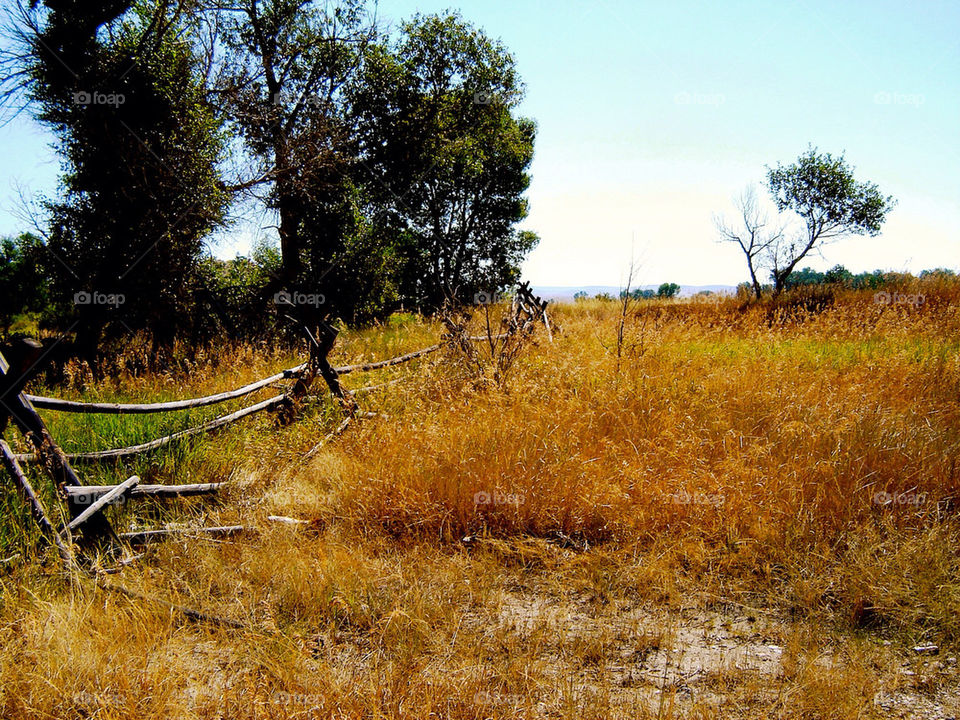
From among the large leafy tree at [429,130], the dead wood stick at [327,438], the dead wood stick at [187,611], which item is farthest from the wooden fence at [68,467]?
the large leafy tree at [429,130]

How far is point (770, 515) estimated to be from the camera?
410 centimetres

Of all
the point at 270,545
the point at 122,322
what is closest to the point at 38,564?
the point at 270,545

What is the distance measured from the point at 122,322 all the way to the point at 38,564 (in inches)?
367

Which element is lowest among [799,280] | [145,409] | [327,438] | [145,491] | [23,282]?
[145,491]

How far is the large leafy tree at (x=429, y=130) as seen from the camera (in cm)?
1930

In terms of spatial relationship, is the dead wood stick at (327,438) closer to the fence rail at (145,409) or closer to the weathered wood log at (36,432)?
the fence rail at (145,409)

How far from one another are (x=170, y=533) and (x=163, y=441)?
114 cm

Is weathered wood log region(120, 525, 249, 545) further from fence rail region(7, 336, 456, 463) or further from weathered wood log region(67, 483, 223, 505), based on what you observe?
fence rail region(7, 336, 456, 463)

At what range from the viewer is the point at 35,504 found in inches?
126

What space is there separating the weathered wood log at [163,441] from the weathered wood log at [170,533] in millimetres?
514

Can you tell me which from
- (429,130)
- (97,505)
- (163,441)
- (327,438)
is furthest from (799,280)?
(97,505)

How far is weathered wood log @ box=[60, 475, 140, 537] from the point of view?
3.33 m

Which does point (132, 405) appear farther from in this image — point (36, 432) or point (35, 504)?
point (35, 504)

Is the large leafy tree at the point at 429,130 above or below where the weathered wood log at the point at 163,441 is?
above
